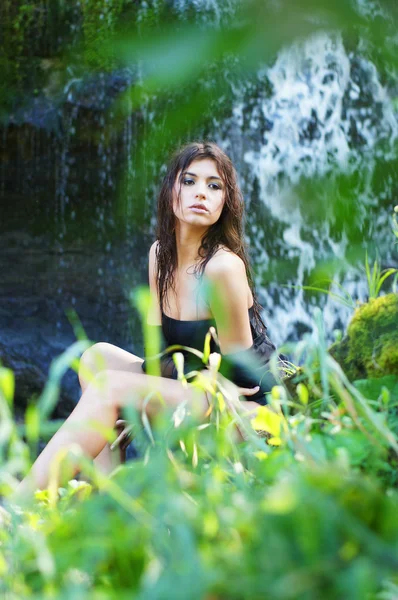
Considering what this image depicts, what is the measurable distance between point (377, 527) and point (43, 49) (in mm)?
5388

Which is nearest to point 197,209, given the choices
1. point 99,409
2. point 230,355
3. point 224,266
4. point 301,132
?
point 224,266

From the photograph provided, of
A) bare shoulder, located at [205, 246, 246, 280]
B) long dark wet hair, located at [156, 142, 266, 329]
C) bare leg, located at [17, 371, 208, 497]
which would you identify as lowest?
bare leg, located at [17, 371, 208, 497]

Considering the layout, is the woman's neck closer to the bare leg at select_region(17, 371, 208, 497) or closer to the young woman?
the young woman

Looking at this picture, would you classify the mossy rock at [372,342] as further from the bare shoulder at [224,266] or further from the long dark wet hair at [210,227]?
the long dark wet hair at [210,227]

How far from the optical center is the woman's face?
8.52ft

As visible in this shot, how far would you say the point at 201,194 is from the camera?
2621mm

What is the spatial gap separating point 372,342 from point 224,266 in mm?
1004

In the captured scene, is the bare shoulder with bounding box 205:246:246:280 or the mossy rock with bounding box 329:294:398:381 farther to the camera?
the bare shoulder with bounding box 205:246:246:280

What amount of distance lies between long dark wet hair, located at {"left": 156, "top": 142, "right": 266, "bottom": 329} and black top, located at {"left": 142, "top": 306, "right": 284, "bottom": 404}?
0.33 feet

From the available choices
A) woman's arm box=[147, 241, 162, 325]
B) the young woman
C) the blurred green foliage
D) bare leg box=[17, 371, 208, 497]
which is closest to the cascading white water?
woman's arm box=[147, 241, 162, 325]

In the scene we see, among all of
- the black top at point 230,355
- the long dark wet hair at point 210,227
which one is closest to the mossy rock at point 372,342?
the black top at point 230,355

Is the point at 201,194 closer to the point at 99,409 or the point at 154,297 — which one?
the point at 154,297

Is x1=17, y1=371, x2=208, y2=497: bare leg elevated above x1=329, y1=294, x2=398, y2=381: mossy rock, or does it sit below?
below

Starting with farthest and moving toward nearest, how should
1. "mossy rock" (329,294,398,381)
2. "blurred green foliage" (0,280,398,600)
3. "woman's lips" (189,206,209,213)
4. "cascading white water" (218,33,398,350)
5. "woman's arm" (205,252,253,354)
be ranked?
1. "cascading white water" (218,33,398,350)
2. "woman's lips" (189,206,209,213)
3. "woman's arm" (205,252,253,354)
4. "mossy rock" (329,294,398,381)
5. "blurred green foliage" (0,280,398,600)
